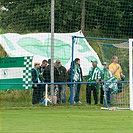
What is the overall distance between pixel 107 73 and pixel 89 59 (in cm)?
339

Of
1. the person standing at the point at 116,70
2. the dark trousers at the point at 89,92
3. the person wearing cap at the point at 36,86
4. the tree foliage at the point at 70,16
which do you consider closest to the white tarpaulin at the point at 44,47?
the tree foliage at the point at 70,16

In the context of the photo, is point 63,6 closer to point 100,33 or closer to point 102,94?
point 100,33

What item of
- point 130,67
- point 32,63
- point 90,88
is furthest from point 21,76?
point 130,67

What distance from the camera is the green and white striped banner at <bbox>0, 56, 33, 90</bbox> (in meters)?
21.8

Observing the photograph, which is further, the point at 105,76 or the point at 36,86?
the point at 36,86

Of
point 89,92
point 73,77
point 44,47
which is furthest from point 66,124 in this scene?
point 44,47

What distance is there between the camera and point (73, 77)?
72.8 ft

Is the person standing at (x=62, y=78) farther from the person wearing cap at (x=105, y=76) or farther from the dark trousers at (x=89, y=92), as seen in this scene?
the person wearing cap at (x=105, y=76)

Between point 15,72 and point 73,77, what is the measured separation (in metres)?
1.90

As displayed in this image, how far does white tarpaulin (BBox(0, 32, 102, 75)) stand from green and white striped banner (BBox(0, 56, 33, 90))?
5.75 ft

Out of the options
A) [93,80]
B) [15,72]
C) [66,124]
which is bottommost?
[66,124]

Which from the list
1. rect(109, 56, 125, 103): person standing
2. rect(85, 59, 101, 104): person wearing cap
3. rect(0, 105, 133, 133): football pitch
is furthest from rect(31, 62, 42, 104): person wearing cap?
rect(0, 105, 133, 133): football pitch

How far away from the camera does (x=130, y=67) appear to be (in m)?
19.9

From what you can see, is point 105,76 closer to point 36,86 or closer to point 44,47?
point 36,86
